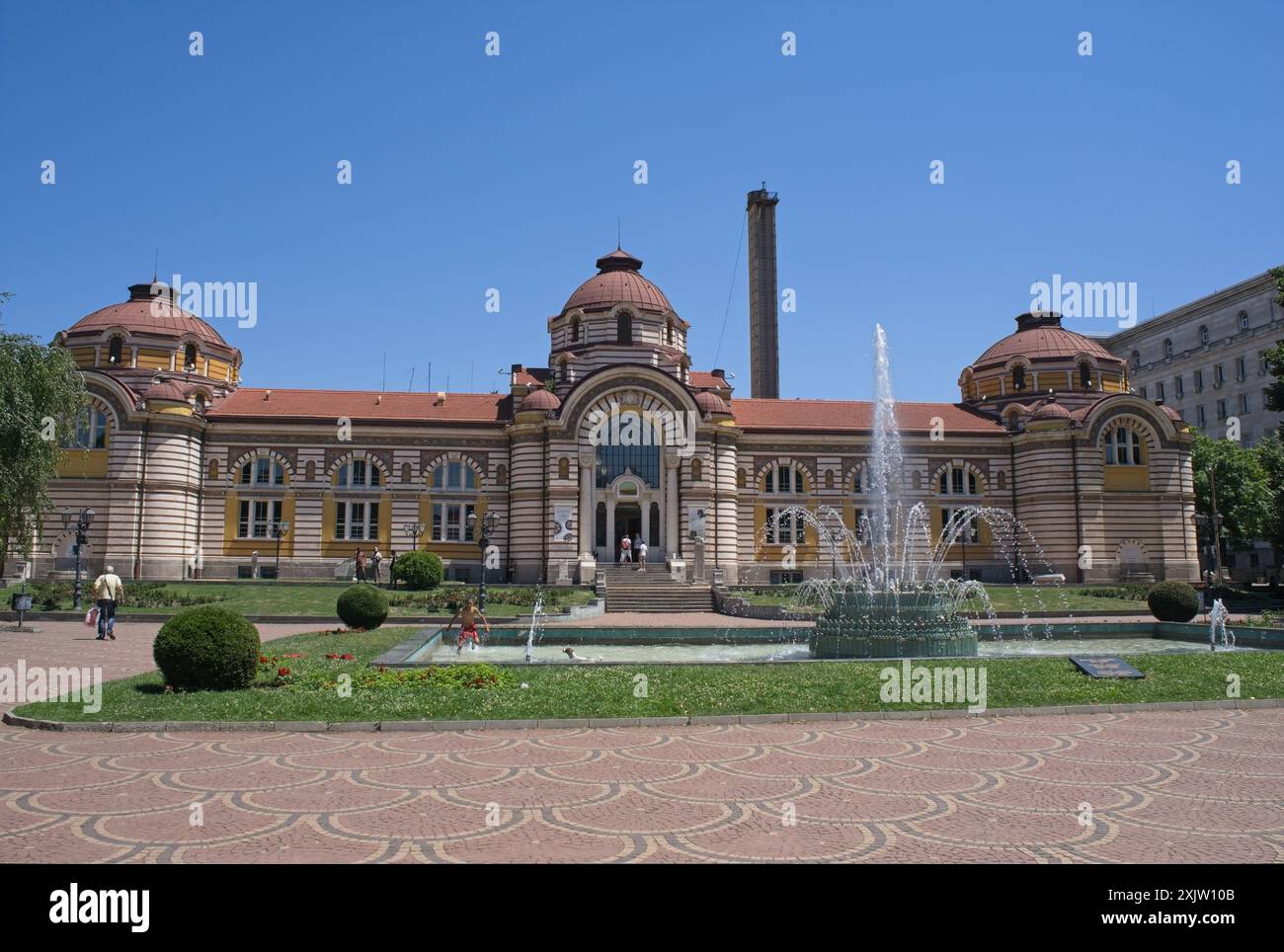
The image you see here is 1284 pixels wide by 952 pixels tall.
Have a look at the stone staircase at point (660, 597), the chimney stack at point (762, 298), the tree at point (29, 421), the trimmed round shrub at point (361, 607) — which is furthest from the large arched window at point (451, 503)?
the chimney stack at point (762, 298)

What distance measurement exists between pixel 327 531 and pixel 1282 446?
48.0 meters

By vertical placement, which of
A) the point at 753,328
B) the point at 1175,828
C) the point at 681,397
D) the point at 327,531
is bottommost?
the point at 1175,828

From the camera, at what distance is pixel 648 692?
15164 millimetres

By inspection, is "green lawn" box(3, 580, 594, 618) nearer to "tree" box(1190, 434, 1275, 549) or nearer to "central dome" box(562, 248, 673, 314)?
"central dome" box(562, 248, 673, 314)

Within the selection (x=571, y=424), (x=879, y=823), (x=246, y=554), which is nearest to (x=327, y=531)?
(x=246, y=554)

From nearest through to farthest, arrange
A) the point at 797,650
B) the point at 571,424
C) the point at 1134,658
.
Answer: the point at 1134,658
the point at 797,650
the point at 571,424

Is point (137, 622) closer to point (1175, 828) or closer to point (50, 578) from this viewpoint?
point (50, 578)

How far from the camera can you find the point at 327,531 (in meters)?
49.3

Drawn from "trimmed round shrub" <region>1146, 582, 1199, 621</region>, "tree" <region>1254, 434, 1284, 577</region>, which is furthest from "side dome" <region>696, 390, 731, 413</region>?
Answer: "tree" <region>1254, 434, 1284, 577</region>

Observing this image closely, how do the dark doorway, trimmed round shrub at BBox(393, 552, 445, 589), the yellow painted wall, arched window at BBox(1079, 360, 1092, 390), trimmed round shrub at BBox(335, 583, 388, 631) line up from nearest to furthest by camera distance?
trimmed round shrub at BBox(335, 583, 388, 631) → trimmed round shrub at BBox(393, 552, 445, 589) → the yellow painted wall → the dark doorway → arched window at BBox(1079, 360, 1092, 390)

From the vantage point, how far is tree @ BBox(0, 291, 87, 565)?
2839cm

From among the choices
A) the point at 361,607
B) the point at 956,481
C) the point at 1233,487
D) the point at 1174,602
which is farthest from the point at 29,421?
the point at 1233,487

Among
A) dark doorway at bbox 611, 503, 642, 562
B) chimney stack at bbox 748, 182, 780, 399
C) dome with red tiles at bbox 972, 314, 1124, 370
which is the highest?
chimney stack at bbox 748, 182, 780, 399

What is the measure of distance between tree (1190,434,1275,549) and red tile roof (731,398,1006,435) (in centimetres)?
1392
